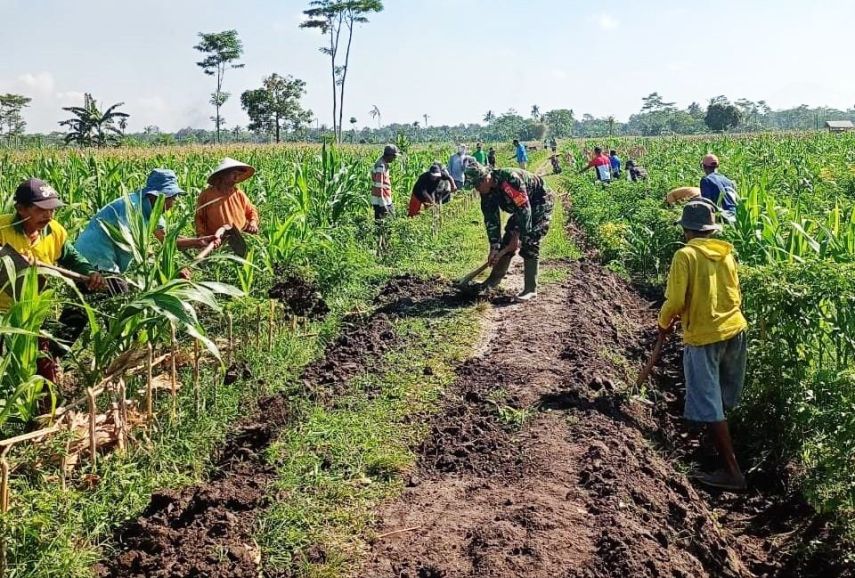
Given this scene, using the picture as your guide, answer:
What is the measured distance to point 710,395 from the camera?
4.38 meters

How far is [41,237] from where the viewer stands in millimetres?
4062

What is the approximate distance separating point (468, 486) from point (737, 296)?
198 cm

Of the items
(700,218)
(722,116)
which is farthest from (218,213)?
(722,116)

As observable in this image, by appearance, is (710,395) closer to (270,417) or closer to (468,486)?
(468,486)

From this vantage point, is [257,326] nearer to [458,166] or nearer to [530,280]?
[530,280]

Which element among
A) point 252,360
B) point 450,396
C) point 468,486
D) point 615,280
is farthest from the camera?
point 615,280

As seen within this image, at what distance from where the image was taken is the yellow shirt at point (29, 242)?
387 cm

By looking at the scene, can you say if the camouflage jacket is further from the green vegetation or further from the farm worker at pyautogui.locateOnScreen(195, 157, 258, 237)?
the farm worker at pyautogui.locateOnScreen(195, 157, 258, 237)

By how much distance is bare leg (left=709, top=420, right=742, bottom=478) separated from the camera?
172 inches

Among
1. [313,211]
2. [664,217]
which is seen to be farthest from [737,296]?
[313,211]

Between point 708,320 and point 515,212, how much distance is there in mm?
3386

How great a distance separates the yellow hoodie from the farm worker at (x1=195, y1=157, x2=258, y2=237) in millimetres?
3653

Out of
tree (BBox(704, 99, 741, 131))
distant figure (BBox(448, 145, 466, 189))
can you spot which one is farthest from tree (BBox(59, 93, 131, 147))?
tree (BBox(704, 99, 741, 131))

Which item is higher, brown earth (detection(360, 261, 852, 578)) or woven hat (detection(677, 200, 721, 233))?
woven hat (detection(677, 200, 721, 233))
